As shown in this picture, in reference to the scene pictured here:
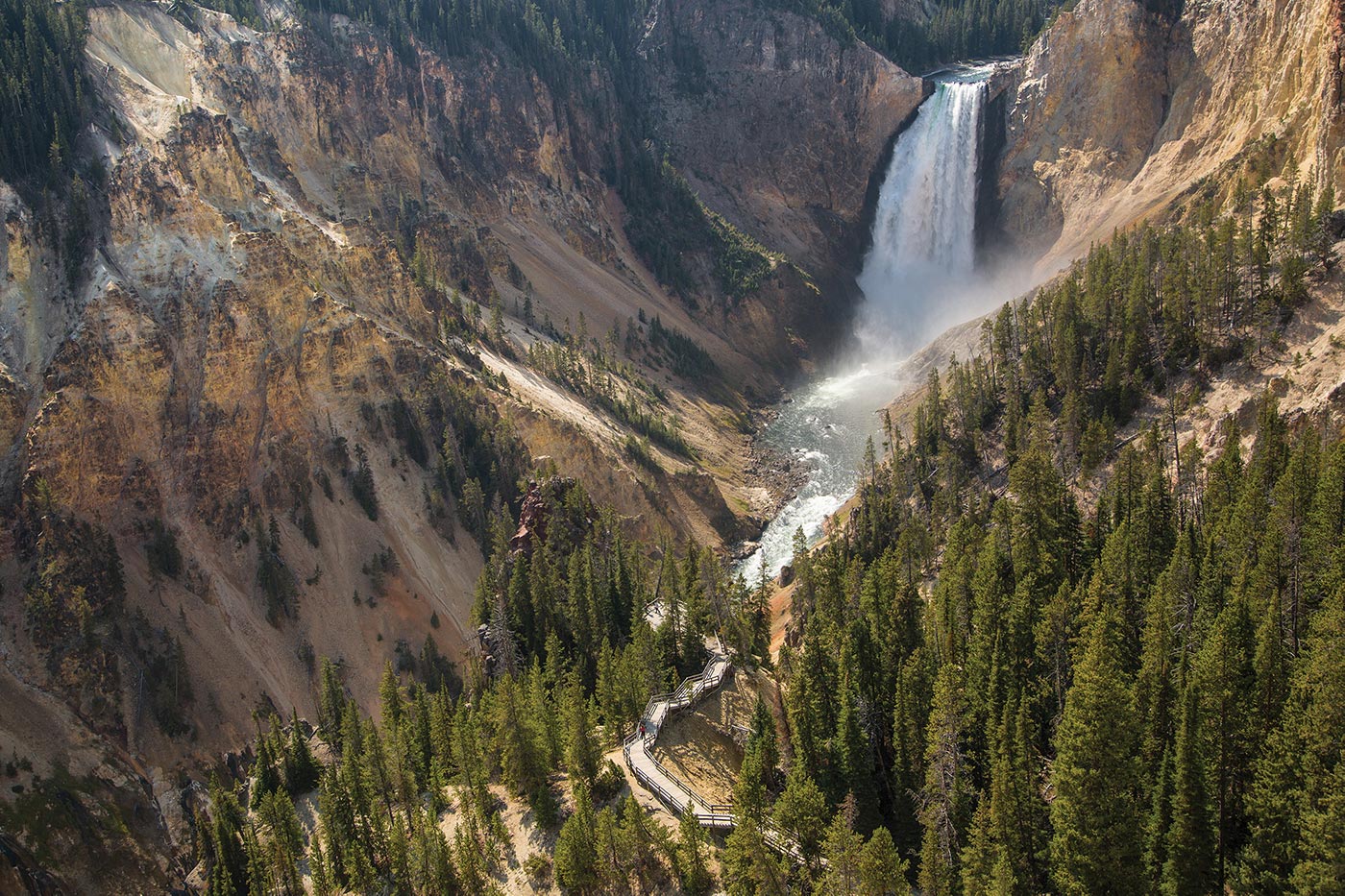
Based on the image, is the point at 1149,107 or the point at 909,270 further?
the point at 909,270

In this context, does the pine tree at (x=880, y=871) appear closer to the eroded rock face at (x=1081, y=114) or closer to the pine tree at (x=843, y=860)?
the pine tree at (x=843, y=860)

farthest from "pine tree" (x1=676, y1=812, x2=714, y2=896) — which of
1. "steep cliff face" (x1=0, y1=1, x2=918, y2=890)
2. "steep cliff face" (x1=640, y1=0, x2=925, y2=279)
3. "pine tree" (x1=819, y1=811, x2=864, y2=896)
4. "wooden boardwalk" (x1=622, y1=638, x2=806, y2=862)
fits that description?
"steep cliff face" (x1=640, y1=0, x2=925, y2=279)

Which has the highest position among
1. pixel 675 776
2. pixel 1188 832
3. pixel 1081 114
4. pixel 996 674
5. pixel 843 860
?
pixel 1081 114

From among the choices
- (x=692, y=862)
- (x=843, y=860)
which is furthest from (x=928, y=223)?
(x=843, y=860)

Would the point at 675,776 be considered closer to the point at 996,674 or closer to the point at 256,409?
the point at 996,674

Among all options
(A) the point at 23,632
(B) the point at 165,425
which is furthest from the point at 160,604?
(B) the point at 165,425

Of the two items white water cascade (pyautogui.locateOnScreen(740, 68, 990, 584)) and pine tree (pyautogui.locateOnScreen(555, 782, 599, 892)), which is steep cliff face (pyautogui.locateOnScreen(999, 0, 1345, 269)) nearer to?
white water cascade (pyautogui.locateOnScreen(740, 68, 990, 584))

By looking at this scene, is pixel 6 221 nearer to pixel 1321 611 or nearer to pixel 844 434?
pixel 844 434
